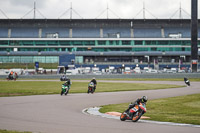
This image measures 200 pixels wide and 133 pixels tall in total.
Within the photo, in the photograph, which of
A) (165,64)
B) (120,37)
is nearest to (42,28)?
(120,37)

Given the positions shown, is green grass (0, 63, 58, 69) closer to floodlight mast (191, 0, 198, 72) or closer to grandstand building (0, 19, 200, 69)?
grandstand building (0, 19, 200, 69)

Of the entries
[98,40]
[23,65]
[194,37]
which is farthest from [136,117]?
[98,40]

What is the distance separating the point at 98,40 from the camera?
11419 centimetres

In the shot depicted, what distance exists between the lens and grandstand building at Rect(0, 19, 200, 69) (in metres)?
113

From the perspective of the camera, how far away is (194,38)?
246 feet

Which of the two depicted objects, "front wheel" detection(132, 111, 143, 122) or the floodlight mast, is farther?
the floodlight mast

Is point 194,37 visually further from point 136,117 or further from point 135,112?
point 136,117

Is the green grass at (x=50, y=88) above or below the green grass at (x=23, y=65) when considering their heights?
below

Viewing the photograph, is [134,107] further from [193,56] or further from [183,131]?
[193,56]

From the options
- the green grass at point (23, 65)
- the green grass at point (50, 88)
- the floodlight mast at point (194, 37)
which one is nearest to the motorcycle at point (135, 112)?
the green grass at point (50, 88)

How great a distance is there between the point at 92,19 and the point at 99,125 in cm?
10463

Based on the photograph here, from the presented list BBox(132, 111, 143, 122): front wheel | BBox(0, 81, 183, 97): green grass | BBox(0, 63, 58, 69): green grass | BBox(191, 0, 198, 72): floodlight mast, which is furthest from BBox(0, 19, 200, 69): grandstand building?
BBox(132, 111, 143, 122): front wheel

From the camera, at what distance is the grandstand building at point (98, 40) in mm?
112625

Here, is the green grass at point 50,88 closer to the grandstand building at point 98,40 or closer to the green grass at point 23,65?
the green grass at point 23,65
